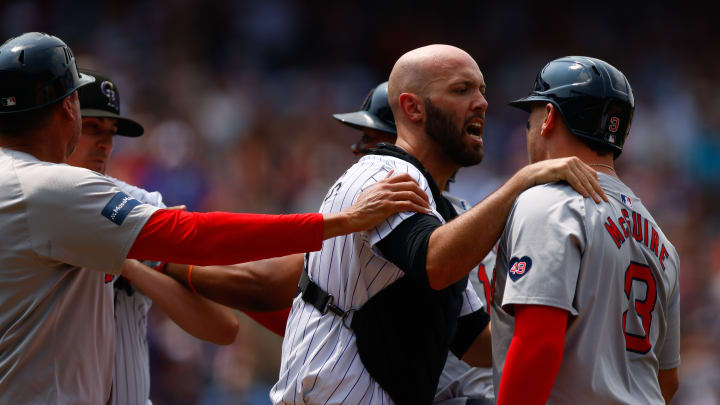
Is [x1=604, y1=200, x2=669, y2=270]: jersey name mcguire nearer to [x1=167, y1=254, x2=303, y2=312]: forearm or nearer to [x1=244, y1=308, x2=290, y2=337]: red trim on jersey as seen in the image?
[x1=167, y1=254, x2=303, y2=312]: forearm

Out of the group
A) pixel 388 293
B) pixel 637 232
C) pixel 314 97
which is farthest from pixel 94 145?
pixel 314 97

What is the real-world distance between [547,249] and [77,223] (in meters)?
1.74

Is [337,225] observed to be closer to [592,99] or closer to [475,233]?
[475,233]

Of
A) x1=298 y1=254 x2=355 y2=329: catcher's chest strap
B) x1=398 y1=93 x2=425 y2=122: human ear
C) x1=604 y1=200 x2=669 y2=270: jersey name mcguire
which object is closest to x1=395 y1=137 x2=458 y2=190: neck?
x1=398 y1=93 x2=425 y2=122: human ear

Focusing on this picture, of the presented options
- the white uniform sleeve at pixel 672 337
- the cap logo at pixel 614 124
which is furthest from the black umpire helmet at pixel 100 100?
the white uniform sleeve at pixel 672 337

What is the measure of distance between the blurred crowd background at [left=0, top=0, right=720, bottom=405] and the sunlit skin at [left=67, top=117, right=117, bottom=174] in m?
4.97

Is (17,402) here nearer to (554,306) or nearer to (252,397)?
(554,306)

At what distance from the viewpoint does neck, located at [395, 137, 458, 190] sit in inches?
157

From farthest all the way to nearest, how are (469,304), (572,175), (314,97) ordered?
(314,97)
(469,304)
(572,175)

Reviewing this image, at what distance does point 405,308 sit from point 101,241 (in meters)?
1.24

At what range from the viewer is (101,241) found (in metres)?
3.18

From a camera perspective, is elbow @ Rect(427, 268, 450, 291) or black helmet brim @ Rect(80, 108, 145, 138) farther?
black helmet brim @ Rect(80, 108, 145, 138)

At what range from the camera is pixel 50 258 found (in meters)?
3.21

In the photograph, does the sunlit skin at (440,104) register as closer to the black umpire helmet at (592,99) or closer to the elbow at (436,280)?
the black umpire helmet at (592,99)
